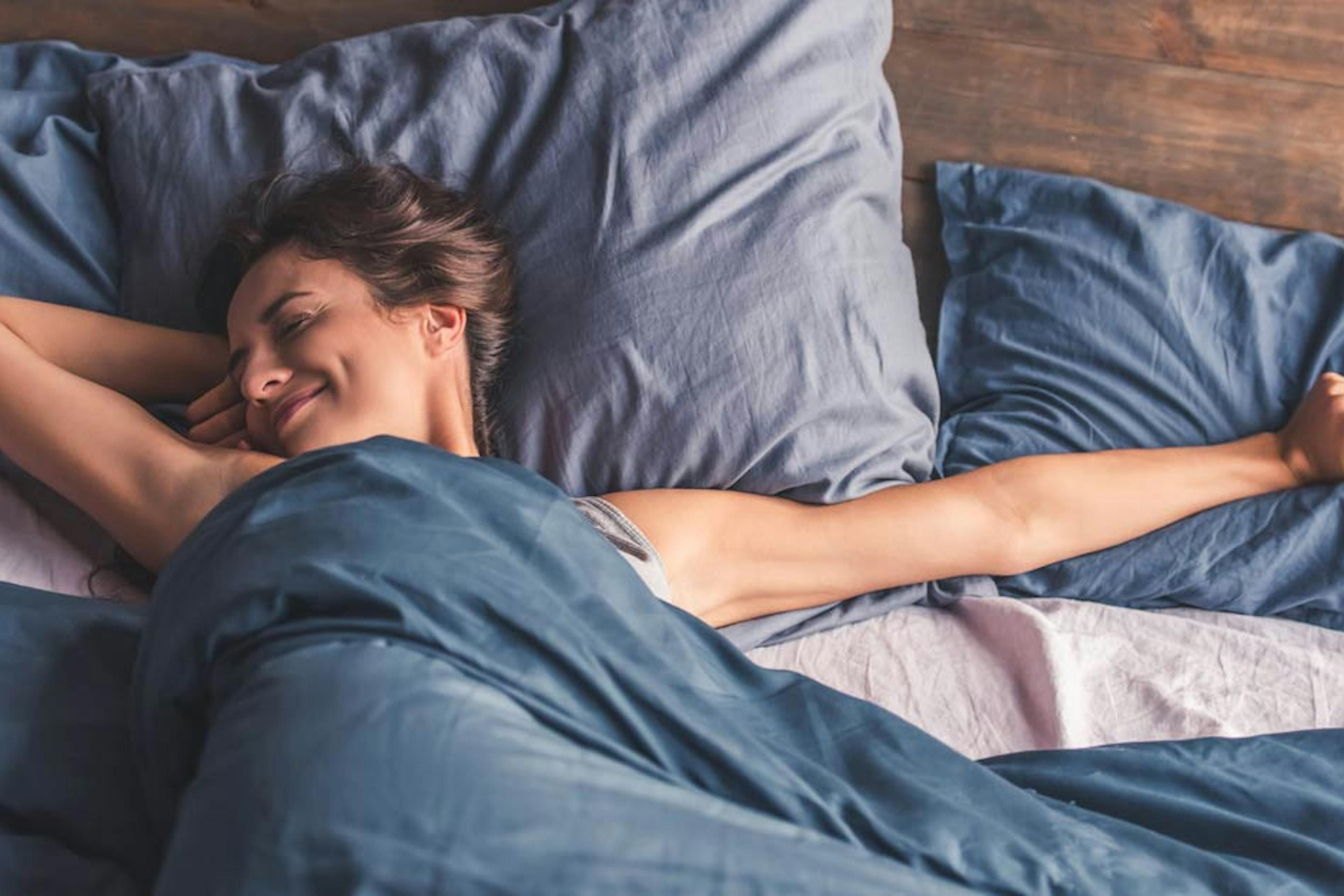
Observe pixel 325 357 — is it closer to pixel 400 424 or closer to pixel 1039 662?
pixel 400 424

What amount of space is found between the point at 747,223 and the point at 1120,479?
44 cm

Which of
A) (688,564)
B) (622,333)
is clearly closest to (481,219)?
(622,333)

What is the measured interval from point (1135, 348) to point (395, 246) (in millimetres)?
775

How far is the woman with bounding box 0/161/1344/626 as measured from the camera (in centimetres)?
123

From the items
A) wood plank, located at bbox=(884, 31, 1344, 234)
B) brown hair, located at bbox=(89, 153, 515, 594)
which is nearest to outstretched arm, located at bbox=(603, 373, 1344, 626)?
brown hair, located at bbox=(89, 153, 515, 594)

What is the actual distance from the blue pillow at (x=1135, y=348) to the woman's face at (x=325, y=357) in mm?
551

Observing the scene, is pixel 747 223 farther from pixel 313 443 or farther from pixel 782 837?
pixel 782 837

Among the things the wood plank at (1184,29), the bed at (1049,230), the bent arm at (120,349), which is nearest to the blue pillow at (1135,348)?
the bed at (1049,230)

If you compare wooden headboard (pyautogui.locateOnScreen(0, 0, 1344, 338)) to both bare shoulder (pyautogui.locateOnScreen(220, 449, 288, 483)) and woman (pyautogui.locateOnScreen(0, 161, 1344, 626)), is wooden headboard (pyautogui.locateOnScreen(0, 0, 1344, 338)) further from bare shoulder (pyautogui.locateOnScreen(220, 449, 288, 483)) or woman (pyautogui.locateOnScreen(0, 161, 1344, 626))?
bare shoulder (pyautogui.locateOnScreen(220, 449, 288, 483))

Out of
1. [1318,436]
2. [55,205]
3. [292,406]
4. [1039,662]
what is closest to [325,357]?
[292,406]

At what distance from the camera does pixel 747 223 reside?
136 centimetres

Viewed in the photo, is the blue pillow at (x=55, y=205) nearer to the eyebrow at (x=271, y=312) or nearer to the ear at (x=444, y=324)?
the eyebrow at (x=271, y=312)

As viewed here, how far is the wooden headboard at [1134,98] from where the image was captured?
5.16 feet

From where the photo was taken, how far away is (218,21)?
1.65 meters
